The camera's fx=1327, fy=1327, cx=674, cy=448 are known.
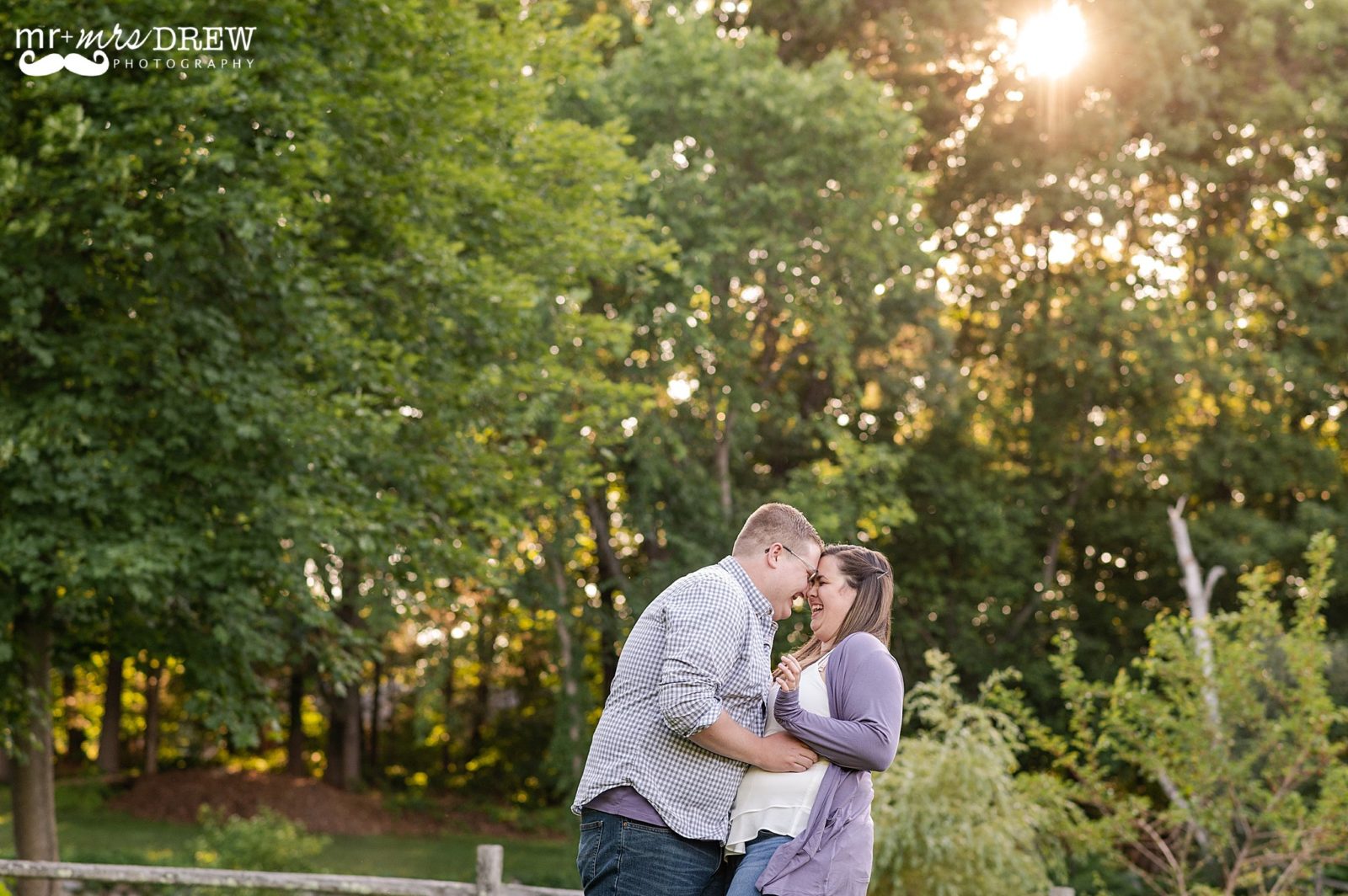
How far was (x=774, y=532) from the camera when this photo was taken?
3.49 meters

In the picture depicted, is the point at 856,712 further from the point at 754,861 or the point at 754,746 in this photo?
the point at 754,861

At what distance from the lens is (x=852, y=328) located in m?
17.9

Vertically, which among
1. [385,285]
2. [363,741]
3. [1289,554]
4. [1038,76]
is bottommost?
[363,741]

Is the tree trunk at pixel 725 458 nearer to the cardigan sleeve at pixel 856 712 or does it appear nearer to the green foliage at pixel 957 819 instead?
the green foliage at pixel 957 819

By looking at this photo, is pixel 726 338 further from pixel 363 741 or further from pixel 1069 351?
pixel 363 741

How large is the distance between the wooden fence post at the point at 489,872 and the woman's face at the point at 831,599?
4383 mm

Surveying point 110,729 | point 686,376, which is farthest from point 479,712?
point 686,376

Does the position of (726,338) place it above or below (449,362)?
above

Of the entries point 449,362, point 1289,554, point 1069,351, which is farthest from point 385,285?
point 1289,554

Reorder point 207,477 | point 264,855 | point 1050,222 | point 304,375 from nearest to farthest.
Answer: point 207,477 → point 304,375 → point 264,855 → point 1050,222

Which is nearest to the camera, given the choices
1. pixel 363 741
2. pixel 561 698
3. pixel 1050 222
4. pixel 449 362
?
pixel 449 362

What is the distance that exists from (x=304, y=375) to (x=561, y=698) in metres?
9.29

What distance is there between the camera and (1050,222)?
20219mm

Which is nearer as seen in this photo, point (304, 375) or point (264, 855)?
point (304, 375)
